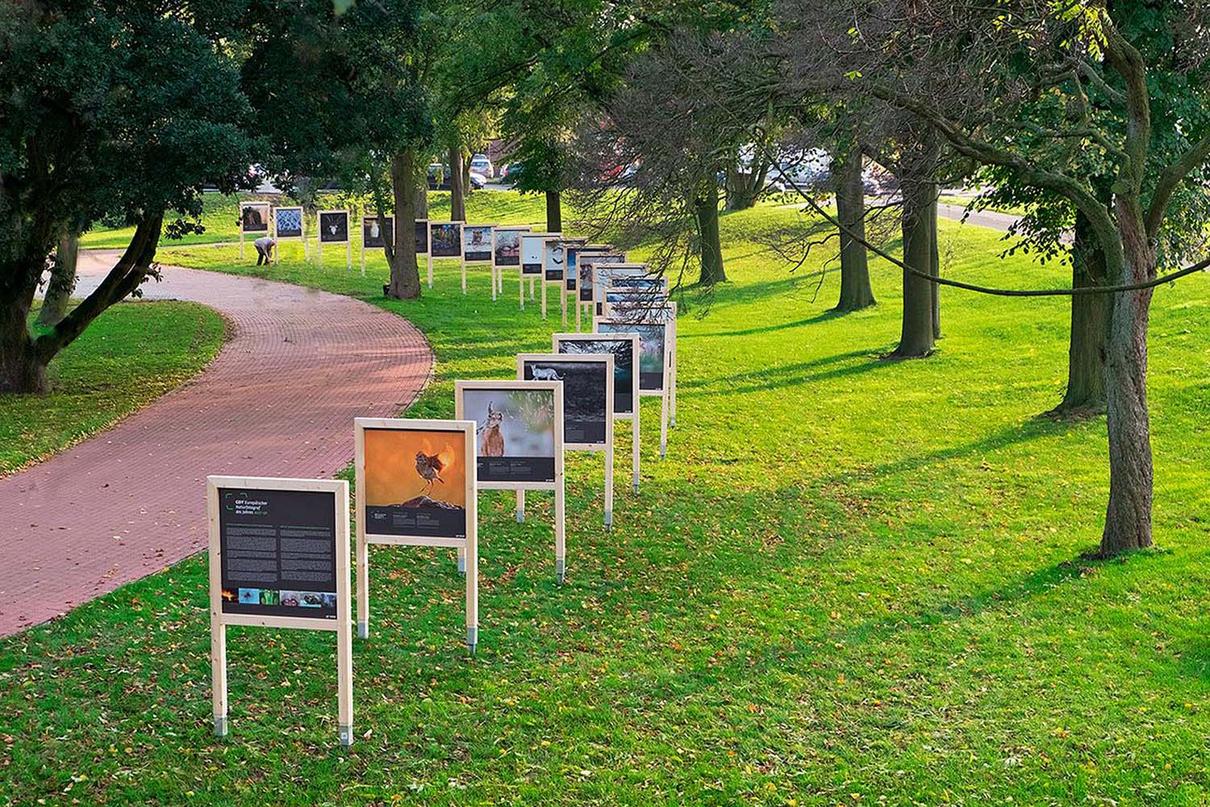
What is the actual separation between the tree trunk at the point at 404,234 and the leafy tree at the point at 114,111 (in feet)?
42.0

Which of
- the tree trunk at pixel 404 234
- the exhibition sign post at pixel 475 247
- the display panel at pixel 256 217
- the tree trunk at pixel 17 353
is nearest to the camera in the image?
the tree trunk at pixel 17 353

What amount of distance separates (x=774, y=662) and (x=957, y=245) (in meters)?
31.7

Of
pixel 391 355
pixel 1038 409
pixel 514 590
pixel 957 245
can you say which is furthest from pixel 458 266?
pixel 514 590

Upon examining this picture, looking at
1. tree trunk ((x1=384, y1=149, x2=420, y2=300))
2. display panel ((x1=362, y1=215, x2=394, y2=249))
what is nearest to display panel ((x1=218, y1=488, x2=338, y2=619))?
tree trunk ((x1=384, y1=149, x2=420, y2=300))

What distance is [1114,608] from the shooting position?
1073cm

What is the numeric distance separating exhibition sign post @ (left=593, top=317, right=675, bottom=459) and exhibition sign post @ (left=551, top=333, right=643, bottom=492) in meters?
1.04

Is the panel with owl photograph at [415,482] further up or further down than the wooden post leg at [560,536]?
further up

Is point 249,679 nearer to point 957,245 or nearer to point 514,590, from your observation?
point 514,590

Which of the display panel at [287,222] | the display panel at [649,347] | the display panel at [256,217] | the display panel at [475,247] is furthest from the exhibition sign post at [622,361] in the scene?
the display panel at [256,217]

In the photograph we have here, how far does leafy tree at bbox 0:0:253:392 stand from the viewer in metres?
15.6

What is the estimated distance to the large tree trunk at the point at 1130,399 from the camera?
1183cm

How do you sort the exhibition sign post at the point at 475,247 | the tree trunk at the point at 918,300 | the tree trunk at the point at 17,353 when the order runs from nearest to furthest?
the tree trunk at the point at 17,353 → the tree trunk at the point at 918,300 → the exhibition sign post at the point at 475,247

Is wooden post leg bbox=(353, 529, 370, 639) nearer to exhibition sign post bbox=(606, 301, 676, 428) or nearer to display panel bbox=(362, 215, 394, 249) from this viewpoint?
exhibition sign post bbox=(606, 301, 676, 428)

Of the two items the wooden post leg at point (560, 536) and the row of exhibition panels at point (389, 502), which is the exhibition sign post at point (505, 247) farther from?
the wooden post leg at point (560, 536)
